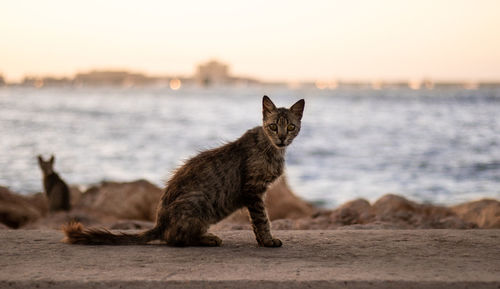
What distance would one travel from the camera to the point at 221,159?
4840mm

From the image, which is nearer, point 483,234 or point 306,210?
point 483,234

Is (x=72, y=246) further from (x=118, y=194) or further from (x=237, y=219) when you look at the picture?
(x=118, y=194)

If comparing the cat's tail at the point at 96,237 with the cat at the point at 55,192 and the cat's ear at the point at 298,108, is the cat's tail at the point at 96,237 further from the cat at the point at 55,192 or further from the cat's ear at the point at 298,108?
the cat at the point at 55,192

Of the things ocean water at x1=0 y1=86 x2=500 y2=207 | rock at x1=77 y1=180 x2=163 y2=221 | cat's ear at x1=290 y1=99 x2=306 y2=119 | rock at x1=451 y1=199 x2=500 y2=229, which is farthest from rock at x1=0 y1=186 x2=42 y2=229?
rock at x1=451 y1=199 x2=500 y2=229

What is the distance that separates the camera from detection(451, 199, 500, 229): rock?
8.09 meters

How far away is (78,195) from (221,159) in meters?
8.91

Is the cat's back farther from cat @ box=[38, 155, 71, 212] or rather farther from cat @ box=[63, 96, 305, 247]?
cat @ box=[38, 155, 71, 212]

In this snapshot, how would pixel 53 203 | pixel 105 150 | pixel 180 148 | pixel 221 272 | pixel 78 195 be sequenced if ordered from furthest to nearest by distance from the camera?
pixel 180 148 → pixel 105 150 → pixel 78 195 → pixel 53 203 → pixel 221 272

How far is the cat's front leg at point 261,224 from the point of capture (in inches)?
187

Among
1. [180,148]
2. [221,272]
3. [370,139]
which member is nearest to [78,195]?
[221,272]

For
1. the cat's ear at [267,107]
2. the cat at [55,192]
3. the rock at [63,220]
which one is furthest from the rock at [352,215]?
the cat at [55,192]

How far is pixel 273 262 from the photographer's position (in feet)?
13.6

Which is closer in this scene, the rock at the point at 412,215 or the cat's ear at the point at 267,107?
the cat's ear at the point at 267,107

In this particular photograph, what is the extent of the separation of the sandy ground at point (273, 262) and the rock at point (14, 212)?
4198 mm
